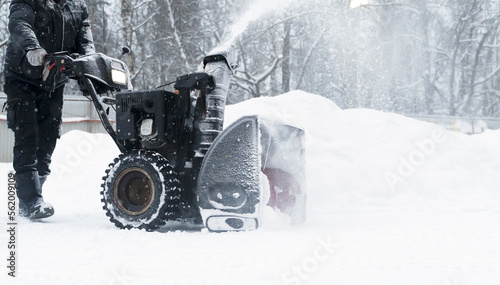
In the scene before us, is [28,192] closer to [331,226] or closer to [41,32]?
[41,32]

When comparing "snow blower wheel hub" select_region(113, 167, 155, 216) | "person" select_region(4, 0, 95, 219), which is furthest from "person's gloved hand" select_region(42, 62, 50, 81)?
"snow blower wheel hub" select_region(113, 167, 155, 216)

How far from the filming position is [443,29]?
76.8ft

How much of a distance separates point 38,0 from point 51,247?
83.5 inches

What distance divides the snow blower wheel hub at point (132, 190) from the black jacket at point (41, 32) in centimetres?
105

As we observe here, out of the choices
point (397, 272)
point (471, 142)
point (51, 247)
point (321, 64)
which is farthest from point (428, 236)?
point (321, 64)

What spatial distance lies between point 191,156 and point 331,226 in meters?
1.17

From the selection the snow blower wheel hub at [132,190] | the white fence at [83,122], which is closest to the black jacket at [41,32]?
the snow blower wheel hub at [132,190]

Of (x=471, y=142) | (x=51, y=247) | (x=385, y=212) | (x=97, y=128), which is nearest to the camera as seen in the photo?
(x=51, y=247)

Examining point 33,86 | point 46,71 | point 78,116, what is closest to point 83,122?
point 78,116

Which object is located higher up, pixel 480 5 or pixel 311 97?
pixel 480 5

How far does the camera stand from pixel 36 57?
3.44 meters

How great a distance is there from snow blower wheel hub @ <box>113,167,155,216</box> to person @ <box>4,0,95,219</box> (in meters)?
0.70

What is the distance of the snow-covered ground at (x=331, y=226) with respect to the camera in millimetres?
2098

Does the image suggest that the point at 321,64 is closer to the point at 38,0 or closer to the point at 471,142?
the point at 471,142
